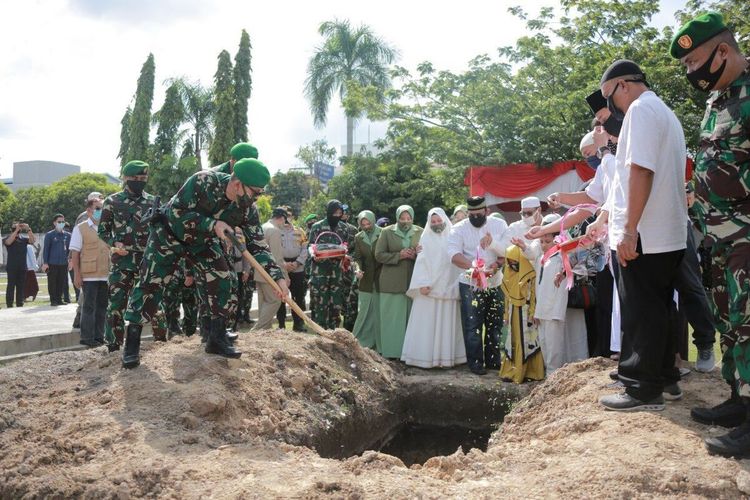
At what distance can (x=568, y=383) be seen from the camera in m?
5.02

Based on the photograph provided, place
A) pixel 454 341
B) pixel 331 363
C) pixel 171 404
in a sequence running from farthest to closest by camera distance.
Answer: pixel 454 341, pixel 331 363, pixel 171 404

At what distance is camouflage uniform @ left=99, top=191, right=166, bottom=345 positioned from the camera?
254 inches

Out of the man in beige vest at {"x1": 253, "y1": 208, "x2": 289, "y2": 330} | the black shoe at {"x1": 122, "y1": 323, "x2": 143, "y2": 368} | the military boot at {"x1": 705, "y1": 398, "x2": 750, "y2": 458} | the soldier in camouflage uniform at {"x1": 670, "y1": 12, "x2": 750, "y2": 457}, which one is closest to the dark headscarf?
the man in beige vest at {"x1": 253, "y1": 208, "x2": 289, "y2": 330}

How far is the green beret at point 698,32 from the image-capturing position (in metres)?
3.29

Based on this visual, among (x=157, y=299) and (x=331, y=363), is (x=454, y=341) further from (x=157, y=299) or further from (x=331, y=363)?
(x=157, y=299)

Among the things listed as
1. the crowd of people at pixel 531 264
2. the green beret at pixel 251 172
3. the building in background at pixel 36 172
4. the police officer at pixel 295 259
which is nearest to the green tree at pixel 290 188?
the police officer at pixel 295 259

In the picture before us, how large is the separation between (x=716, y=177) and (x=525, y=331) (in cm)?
362

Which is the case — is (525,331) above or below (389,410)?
above

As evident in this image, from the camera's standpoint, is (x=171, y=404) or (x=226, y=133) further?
(x=226, y=133)

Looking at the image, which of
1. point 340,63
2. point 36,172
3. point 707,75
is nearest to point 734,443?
point 707,75

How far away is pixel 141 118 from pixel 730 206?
124 ft

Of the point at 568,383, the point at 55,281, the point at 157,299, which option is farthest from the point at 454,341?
the point at 55,281

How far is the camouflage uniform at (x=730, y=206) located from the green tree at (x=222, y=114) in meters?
29.7

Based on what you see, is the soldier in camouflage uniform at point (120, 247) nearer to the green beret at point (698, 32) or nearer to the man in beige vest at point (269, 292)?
the man in beige vest at point (269, 292)
